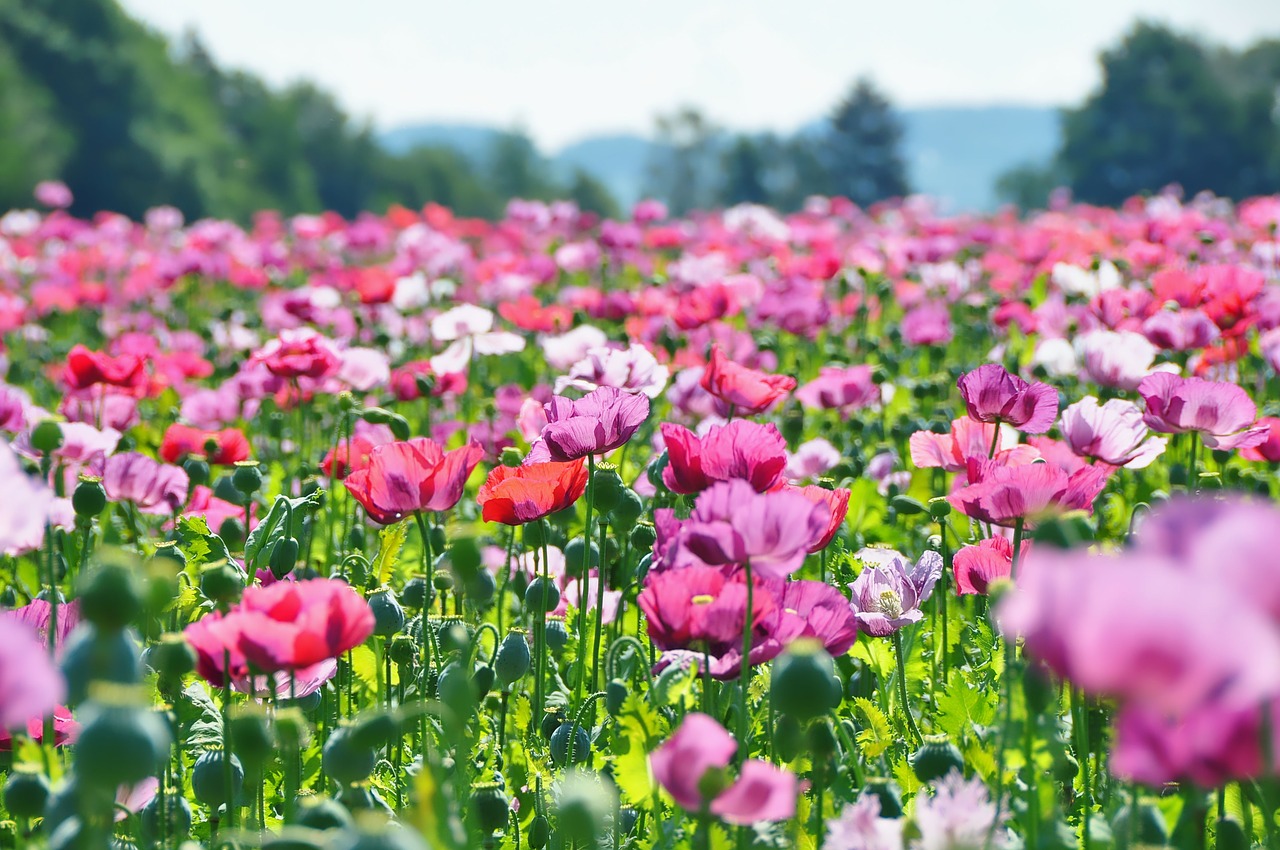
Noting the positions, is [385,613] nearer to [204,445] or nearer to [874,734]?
[874,734]

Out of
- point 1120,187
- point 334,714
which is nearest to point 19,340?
point 334,714

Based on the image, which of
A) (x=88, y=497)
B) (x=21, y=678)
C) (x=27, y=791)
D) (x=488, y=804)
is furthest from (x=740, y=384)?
(x=21, y=678)

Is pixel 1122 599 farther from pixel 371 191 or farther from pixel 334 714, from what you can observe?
pixel 371 191

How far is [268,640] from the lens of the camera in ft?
4.42

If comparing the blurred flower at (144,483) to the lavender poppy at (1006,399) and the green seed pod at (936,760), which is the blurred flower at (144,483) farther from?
the green seed pod at (936,760)

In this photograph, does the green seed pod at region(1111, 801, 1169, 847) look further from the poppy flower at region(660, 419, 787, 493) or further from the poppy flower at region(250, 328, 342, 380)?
the poppy flower at region(250, 328, 342, 380)

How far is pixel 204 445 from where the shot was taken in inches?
129

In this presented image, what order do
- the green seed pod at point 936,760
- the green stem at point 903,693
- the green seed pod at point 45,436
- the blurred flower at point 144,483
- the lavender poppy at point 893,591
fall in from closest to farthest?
the green seed pod at point 936,760 < the green seed pod at point 45,436 < the green stem at point 903,693 < the lavender poppy at point 893,591 < the blurred flower at point 144,483

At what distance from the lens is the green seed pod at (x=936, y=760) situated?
1.61 m

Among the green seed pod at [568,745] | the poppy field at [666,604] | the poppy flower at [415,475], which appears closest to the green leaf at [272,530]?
the poppy field at [666,604]

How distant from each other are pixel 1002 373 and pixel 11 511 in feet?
5.52

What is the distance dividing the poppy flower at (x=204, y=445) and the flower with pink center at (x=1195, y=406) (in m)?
2.22

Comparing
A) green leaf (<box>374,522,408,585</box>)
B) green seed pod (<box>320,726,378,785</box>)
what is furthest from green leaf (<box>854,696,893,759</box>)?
green leaf (<box>374,522,408,585</box>)

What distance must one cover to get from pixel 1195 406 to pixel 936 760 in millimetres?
1102
